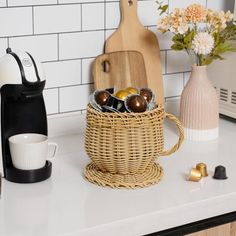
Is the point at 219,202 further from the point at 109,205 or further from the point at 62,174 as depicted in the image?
the point at 62,174

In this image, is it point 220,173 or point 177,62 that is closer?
point 220,173

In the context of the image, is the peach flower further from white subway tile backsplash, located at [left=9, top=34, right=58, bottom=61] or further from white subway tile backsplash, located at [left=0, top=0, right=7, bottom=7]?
white subway tile backsplash, located at [left=0, top=0, right=7, bottom=7]

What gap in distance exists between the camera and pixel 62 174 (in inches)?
58.9

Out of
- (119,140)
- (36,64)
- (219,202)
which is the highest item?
(36,64)

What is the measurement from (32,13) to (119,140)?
0.54 meters

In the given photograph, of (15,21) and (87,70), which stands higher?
(15,21)

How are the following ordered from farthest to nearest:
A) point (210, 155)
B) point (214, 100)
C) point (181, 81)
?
1. point (181, 81)
2. point (214, 100)
3. point (210, 155)

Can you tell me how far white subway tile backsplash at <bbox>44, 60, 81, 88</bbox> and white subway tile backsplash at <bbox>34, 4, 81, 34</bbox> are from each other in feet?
0.33

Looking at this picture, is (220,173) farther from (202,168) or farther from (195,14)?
(195,14)

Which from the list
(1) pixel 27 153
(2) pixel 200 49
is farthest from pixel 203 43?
(1) pixel 27 153

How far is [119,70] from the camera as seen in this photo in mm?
1853

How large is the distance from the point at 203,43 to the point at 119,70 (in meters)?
0.29

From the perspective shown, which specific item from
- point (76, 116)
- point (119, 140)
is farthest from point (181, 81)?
point (119, 140)

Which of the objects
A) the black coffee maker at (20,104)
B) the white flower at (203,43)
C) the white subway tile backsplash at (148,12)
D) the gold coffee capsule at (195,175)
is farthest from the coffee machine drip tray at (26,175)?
the white subway tile backsplash at (148,12)
